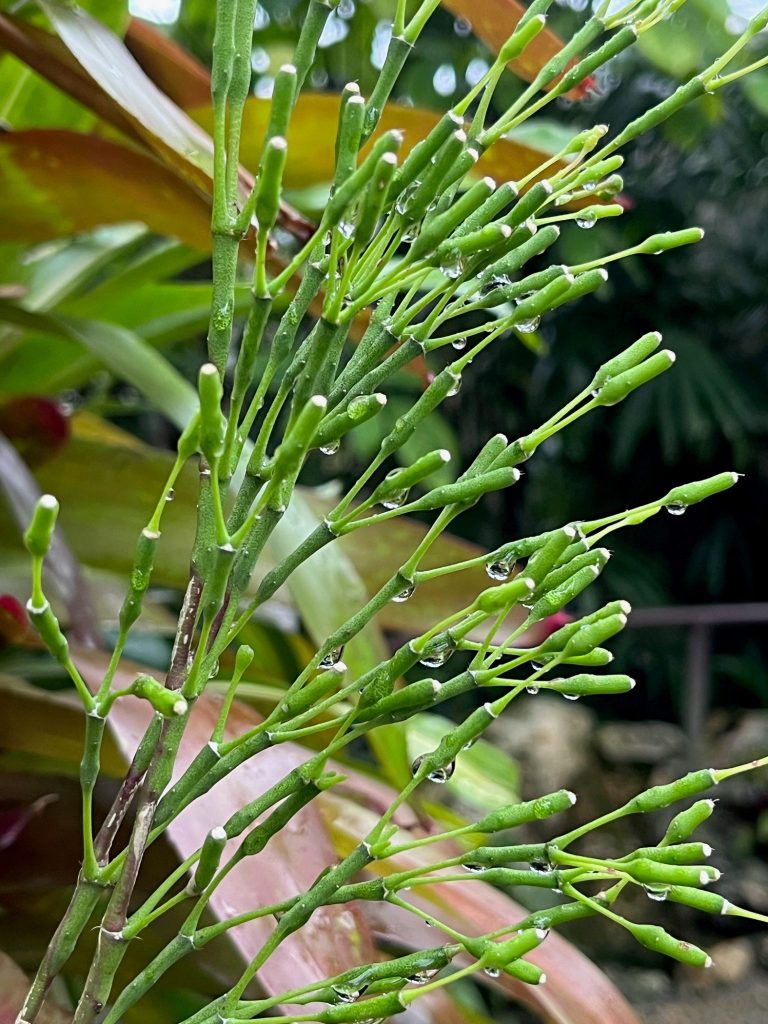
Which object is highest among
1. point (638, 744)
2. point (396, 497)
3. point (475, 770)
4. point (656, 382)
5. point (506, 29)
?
point (506, 29)

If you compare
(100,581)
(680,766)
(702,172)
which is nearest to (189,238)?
(100,581)

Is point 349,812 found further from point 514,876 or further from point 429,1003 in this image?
point 514,876

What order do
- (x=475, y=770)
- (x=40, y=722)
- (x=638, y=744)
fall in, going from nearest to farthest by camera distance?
(x=40, y=722), (x=475, y=770), (x=638, y=744)

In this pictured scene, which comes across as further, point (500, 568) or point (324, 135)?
point (324, 135)

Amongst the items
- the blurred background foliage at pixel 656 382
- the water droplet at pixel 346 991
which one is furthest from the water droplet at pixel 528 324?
the blurred background foliage at pixel 656 382

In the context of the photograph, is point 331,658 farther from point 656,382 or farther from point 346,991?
point 656,382

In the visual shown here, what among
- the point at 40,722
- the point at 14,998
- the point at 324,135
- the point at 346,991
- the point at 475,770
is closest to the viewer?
the point at 346,991

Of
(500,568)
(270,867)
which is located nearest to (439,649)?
(500,568)
